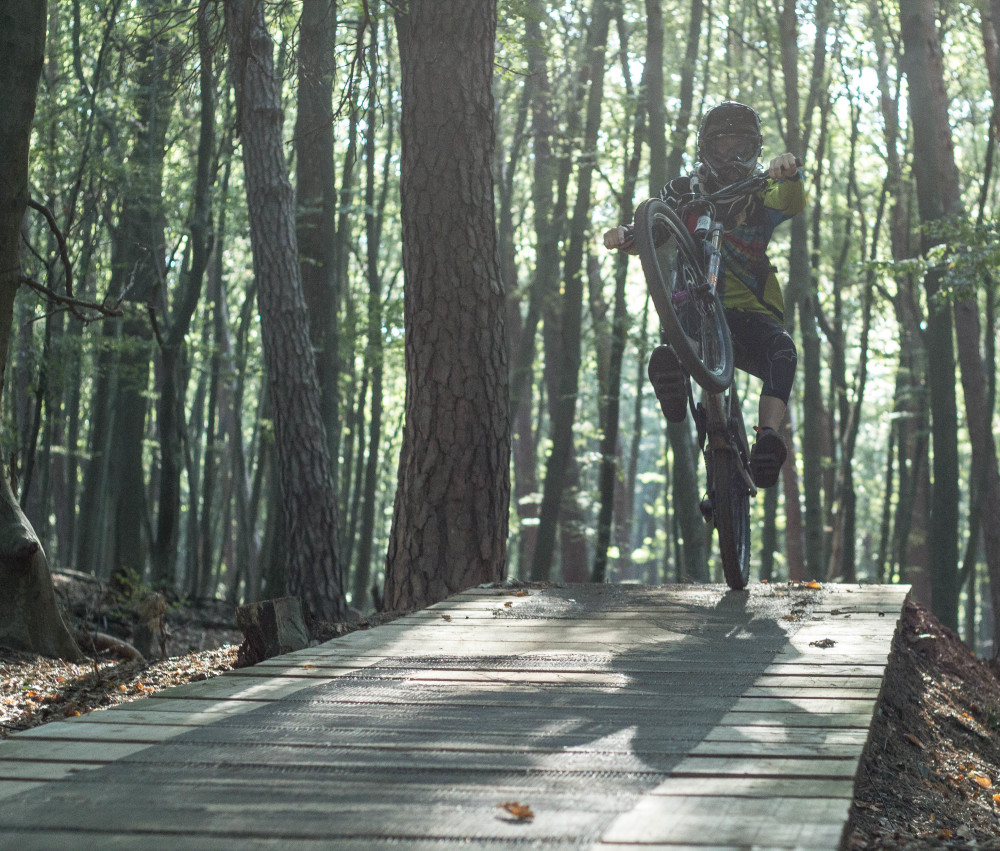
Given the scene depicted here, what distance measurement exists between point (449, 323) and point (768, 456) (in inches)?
93.3

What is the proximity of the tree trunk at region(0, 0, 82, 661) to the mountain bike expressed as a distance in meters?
3.56

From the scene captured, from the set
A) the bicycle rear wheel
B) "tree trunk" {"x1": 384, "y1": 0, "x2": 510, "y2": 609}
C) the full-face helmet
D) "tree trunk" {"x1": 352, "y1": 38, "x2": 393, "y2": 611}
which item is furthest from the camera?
"tree trunk" {"x1": 352, "y1": 38, "x2": 393, "y2": 611}

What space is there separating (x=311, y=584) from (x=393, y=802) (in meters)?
8.19

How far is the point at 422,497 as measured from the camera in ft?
23.5

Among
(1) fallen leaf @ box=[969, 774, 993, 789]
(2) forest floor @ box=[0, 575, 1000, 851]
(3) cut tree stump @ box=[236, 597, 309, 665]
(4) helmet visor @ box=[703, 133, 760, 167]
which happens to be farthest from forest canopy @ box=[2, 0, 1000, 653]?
(1) fallen leaf @ box=[969, 774, 993, 789]

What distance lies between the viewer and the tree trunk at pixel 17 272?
20.1 feet

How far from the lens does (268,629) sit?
17.0ft

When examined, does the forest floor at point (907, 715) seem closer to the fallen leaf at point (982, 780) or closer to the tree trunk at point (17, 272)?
the fallen leaf at point (982, 780)

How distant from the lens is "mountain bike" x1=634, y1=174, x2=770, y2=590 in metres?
5.68

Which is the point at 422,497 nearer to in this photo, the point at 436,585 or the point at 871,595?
the point at 436,585

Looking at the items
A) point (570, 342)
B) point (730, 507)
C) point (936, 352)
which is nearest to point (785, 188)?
point (730, 507)

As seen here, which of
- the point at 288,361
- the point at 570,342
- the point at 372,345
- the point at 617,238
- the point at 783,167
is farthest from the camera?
the point at 372,345

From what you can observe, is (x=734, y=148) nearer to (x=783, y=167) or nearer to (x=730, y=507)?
(x=783, y=167)

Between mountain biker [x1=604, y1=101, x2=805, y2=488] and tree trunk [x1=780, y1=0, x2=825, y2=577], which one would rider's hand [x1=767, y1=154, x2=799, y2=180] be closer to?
mountain biker [x1=604, y1=101, x2=805, y2=488]
